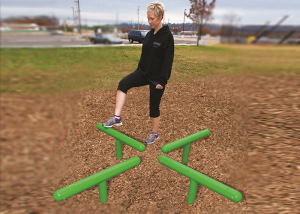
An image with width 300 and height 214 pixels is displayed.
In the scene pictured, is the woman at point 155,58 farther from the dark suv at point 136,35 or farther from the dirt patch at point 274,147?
the dirt patch at point 274,147

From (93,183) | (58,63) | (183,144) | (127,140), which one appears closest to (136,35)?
(58,63)

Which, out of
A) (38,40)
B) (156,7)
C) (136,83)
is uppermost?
(156,7)

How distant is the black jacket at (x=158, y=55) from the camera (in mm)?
2652

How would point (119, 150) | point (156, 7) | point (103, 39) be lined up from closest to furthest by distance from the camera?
point (103, 39)
point (156, 7)
point (119, 150)

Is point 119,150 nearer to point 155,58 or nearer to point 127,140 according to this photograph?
point 127,140

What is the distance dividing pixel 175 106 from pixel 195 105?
0.56 m

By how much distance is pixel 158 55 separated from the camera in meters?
2.72

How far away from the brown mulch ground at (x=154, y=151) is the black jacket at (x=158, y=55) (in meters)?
1.17

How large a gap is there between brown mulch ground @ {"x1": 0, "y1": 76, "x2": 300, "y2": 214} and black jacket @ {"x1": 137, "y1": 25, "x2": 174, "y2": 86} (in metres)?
1.17

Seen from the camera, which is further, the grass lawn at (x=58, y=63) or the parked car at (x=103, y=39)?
the parked car at (x=103, y=39)

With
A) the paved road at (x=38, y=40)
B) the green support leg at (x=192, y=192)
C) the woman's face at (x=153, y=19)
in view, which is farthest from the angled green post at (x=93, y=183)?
the woman's face at (x=153, y=19)

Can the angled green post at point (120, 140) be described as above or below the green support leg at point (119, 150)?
above

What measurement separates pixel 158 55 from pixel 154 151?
79.0 inches

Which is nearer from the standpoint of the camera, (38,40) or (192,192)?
(38,40)
